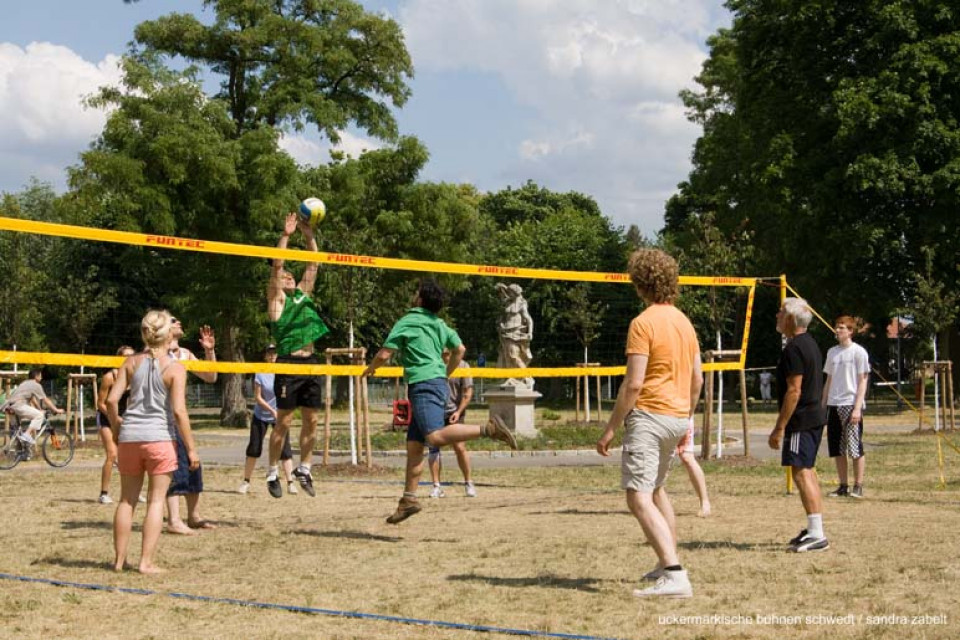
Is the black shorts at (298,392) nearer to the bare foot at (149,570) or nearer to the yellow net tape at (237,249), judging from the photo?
the yellow net tape at (237,249)

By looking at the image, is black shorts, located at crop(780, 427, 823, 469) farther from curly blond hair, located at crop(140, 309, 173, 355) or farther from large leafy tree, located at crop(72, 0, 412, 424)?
large leafy tree, located at crop(72, 0, 412, 424)

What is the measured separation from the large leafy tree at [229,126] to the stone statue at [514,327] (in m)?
8.74

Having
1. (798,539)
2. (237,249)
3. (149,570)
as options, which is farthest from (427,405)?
(237,249)

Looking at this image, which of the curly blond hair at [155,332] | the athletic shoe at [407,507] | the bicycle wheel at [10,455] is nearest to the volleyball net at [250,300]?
the bicycle wheel at [10,455]

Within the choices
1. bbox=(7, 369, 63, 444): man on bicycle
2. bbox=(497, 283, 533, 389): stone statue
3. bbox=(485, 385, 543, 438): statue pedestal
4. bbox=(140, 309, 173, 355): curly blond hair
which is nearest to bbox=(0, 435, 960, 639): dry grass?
bbox=(140, 309, 173, 355): curly blond hair

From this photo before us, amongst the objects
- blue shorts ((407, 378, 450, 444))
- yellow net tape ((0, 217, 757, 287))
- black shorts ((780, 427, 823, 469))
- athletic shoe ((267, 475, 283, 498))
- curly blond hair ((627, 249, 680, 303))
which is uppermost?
yellow net tape ((0, 217, 757, 287))

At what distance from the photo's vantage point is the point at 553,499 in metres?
12.7

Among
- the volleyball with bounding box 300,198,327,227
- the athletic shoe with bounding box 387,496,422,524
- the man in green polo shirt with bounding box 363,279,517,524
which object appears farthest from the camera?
the volleyball with bounding box 300,198,327,227

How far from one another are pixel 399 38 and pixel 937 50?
15.7 metres

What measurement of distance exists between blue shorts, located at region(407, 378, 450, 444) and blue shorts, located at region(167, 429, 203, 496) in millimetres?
1931

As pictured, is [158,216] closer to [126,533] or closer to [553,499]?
[553,499]

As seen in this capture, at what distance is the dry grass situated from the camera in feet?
20.7

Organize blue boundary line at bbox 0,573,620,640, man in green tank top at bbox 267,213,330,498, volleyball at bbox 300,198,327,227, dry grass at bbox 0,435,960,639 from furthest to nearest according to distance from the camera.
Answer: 1. volleyball at bbox 300,198,327,227
2. man in green tank top at bbox 267,213,330,498
3. dry grass at bbox 0,435,960,639
4. blue boundary line at bbox 0,573,620,640

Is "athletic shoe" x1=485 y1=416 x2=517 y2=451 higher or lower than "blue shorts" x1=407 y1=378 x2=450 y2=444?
lower
